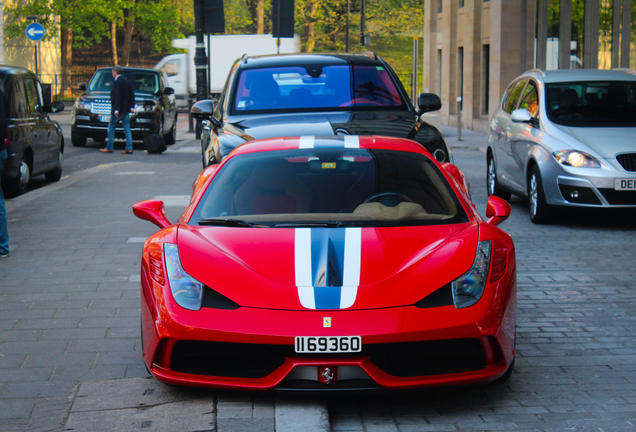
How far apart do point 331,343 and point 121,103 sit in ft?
51.1

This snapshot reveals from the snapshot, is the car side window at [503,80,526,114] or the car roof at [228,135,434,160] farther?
the car side window at [503,80,526,114]

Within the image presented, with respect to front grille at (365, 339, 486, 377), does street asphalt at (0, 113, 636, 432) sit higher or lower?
lower

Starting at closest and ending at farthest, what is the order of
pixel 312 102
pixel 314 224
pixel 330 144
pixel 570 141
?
pixel 314 224 → pixel 330 144 → pixel 312 102 → pixel 570 141

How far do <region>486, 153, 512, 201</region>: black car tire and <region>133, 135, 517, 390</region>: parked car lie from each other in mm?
7028

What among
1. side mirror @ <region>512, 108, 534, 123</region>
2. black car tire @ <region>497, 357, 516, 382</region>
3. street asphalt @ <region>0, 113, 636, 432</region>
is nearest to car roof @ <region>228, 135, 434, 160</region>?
street asphalt @ <region>0, 113, 636, 432</region>

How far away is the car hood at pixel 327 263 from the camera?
3869mm

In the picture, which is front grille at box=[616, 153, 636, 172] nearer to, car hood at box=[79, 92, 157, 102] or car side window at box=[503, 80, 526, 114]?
car side window at box=[503, 80, 526, 114]

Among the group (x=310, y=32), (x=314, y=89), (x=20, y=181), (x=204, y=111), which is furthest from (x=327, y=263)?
(x=310, y=32)

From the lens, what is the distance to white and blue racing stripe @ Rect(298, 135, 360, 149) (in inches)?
203

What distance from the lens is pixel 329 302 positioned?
3.82 m

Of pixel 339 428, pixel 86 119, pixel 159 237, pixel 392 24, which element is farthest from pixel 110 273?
pixel 392 24

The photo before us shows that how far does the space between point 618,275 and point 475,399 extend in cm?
326

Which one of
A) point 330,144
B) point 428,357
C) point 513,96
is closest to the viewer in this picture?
point 428,357

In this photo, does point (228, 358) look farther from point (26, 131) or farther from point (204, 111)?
point (26, 131)
